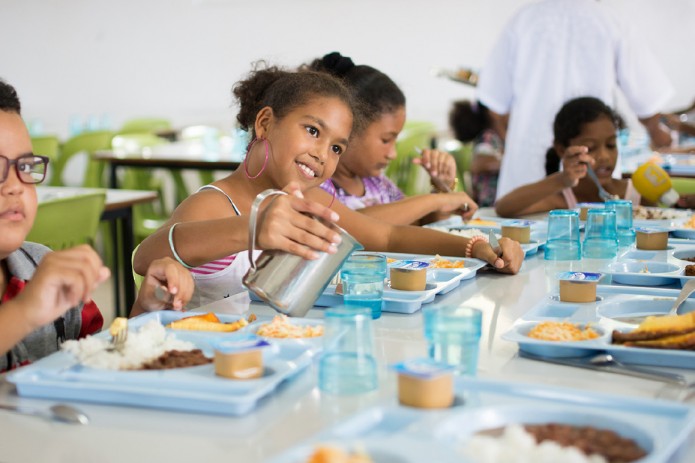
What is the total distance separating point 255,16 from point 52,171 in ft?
8.73

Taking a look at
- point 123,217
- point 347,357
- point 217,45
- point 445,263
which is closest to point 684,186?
point 445,263

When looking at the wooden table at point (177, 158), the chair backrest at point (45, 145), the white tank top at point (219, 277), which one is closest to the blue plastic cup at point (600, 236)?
the white tank top at point (219, 277)

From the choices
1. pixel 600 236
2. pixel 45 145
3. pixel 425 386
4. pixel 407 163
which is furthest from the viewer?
pixel 407 163

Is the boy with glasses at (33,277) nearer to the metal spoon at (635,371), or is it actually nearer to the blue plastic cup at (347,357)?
the blue plastic cup at (347,357)

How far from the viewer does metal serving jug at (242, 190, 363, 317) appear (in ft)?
4.30

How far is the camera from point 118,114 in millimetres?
8172

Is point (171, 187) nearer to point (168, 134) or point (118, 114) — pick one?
point (168, 134)

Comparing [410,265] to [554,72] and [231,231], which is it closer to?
[231,231]

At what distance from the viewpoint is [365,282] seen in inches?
57.9

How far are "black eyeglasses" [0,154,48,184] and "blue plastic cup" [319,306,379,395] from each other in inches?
19.0

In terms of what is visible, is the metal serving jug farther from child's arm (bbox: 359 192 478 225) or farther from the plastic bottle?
the plastic bottle

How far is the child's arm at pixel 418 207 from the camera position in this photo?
2373mm

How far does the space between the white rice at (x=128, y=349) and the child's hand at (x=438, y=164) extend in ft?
4.68

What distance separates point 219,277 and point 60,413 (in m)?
0.82
